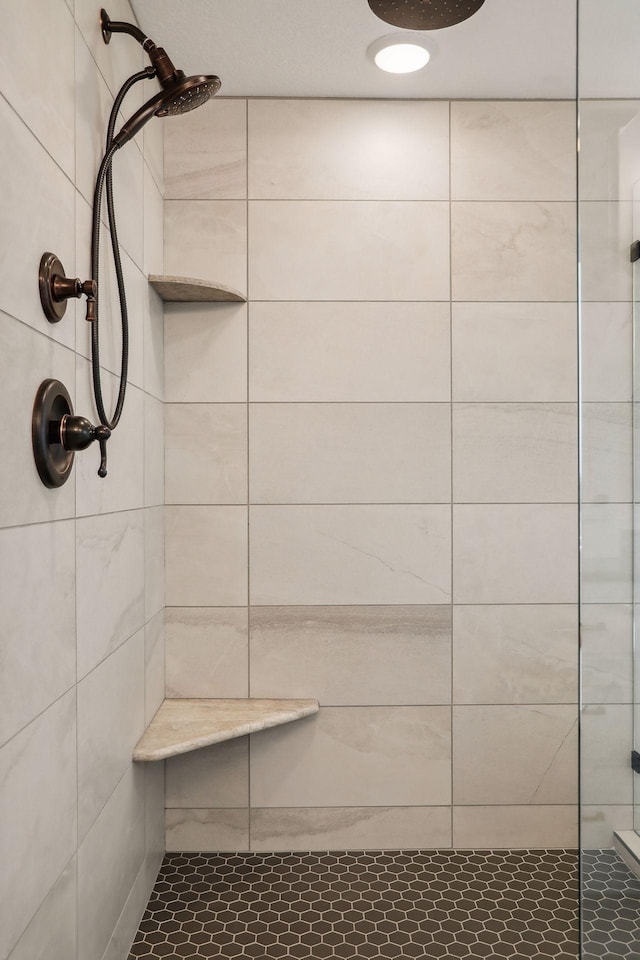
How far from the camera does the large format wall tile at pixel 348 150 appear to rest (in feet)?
7.96

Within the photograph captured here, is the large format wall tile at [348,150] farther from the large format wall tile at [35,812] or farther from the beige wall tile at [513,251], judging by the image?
the large format wall tile at [35,812]

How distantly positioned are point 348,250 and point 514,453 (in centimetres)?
82

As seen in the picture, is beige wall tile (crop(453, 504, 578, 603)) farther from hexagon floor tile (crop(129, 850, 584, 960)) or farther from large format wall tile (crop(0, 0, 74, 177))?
large format wall tile (crop(0, 0, 74, 177))

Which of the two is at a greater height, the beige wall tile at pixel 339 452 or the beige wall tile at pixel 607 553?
the beige wall tile at pixel 339 452

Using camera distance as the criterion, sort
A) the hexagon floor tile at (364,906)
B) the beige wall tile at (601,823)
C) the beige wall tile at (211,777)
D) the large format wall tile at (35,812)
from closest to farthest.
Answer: the beige wall tile at (601,823), the large format wall tile at (35,812), the hexagon floor tile at (364,906), the beige wall tile at (211,777)

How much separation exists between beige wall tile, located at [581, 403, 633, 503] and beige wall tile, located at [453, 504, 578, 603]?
1362mm

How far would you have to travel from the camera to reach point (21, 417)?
120cm

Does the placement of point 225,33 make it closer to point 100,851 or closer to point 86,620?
point 86,620

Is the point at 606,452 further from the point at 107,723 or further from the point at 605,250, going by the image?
the point at 107,723

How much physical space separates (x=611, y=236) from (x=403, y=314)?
4.67 ft

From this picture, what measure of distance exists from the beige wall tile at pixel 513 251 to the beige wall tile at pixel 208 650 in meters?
1.26

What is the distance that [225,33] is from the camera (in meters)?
2.09

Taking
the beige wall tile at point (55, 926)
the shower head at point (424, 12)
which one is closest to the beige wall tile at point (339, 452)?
the shower head at point (424, 12)

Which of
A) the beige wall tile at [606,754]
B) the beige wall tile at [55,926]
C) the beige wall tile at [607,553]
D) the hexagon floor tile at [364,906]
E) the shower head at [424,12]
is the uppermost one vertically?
the shower head at [424,12]
